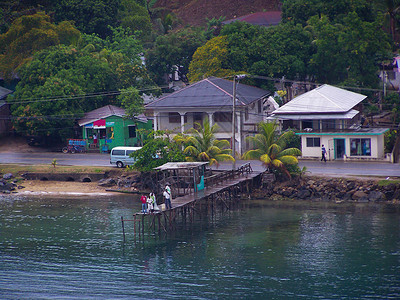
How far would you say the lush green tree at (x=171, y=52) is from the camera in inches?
3482

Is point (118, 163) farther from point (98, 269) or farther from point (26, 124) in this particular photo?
point (98, 269)

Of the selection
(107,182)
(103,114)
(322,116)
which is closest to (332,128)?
Answer: (322,116)

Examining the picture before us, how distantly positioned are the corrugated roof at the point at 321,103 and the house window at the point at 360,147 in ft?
12.1

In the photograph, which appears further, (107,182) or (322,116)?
(322,116)

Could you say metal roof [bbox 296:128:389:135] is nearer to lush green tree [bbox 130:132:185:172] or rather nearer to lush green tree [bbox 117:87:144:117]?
lush green tree [bbox 130:132:185:172]

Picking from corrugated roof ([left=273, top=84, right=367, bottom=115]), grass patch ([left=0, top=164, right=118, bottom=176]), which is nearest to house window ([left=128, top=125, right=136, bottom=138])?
grass patch ([left=0, top=164, right=118, bottom=176])

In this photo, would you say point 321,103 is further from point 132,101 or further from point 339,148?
point 132,101

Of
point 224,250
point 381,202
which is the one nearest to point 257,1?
point 381,202

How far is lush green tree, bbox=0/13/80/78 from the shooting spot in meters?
82.1

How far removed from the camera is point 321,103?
64875mm

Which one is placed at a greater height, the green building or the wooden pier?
the green building

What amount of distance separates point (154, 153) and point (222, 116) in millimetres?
12831

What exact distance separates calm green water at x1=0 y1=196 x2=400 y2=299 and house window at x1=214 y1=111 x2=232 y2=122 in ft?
54.2

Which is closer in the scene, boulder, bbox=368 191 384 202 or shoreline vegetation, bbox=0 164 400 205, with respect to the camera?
boulder, bbox=368 191 384 202
